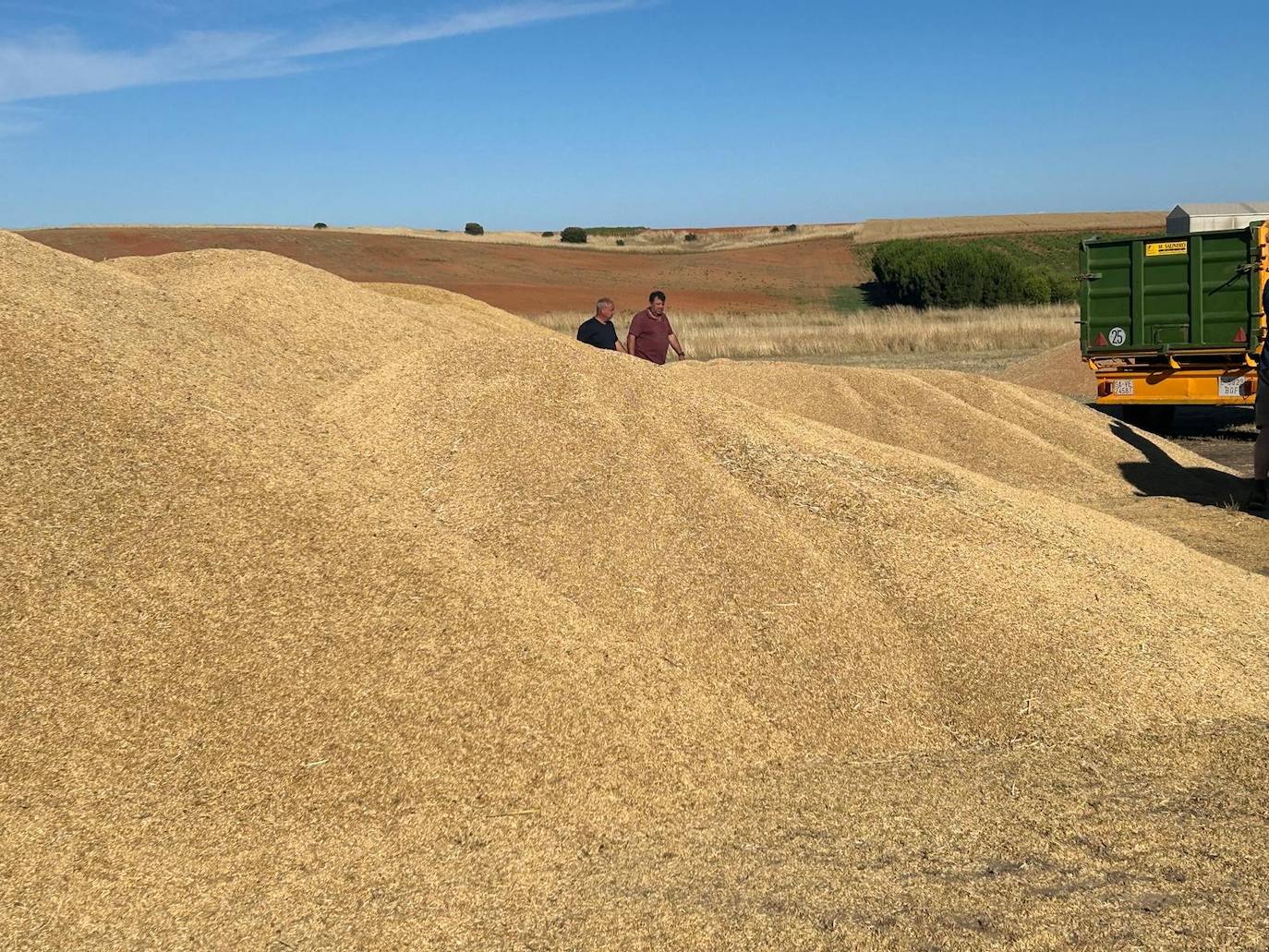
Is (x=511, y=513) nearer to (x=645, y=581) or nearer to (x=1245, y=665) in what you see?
(x=645, y=581)

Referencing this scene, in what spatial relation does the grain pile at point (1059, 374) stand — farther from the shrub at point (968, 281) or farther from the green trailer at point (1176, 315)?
the shrub at point (968, 281)

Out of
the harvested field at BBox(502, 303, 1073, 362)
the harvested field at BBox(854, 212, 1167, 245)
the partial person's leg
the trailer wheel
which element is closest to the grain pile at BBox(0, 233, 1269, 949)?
the partial person's leg

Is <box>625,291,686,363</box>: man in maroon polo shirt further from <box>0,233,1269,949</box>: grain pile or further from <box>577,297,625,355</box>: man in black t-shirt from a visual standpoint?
<box>0,233,1269,949</box>: grain pile

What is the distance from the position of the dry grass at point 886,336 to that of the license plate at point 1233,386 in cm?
1261

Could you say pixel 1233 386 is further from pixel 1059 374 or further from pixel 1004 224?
pixel 1004 224

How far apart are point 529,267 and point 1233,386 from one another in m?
37.5

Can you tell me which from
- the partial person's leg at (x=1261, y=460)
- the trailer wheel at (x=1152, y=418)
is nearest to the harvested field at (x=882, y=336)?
the trailer wheel at (x=1152, y=418)

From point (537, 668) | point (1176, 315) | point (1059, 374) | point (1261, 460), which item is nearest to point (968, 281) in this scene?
point (1059, 374)

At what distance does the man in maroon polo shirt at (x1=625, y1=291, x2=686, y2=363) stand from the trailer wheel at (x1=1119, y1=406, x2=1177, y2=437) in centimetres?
629

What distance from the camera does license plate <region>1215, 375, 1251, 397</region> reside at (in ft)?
38.6

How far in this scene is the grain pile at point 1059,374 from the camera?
1652 centimetres

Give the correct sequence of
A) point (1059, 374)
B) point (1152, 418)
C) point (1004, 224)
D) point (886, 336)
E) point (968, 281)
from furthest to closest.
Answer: point (1004, 224)
point (968, 281)
point (886, 336)
point (1059, 374)
point (1152, 418)

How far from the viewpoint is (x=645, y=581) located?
523 cm

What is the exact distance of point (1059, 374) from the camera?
17.1m
